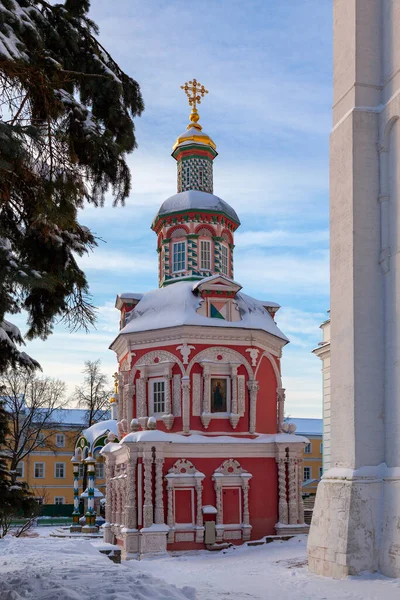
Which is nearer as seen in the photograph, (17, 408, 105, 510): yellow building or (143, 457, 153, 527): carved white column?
(143, 457, 153, 527): carved white column

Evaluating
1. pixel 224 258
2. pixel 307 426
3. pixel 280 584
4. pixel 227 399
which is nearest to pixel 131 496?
pixel 227 399

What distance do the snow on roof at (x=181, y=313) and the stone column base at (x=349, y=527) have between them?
516 inches

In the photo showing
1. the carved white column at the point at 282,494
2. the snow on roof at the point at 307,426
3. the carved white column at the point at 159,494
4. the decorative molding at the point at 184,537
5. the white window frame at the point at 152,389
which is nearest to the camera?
the carved white column at the point at 159,494

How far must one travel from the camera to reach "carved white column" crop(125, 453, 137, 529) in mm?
23594

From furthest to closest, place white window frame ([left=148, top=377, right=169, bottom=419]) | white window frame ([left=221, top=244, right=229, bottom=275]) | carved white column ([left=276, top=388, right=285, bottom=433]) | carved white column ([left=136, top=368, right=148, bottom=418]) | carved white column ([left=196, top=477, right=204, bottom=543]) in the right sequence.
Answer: white window frame ([left=221, top=244, right=229, bottom=275]), carved white column ([left=276, top=388, right=285, bottom=433]), carved white column ([left=136, top=368, right=148, bottom=418]), white window frame ([left=148, top=377, right=169, bottom=419]), carved white column ([left=196, top=477, right=204, bottom=543])

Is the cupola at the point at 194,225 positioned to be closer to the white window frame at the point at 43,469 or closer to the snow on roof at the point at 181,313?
the snow on roof at the point at 181,313

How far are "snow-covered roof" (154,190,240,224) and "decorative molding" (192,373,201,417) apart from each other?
7495mm

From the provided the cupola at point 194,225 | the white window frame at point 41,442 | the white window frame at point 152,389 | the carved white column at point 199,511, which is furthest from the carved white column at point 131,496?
the white window frame at point 41,442

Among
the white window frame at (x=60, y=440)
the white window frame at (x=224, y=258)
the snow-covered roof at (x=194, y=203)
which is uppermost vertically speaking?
the snow-covered roof at (x=194, y=203)

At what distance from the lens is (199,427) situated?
992 inches

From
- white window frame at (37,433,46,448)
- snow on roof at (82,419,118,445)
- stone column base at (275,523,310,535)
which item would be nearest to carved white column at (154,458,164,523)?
stone column base at (275,523,310,535)

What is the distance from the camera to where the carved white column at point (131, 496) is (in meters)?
23.6

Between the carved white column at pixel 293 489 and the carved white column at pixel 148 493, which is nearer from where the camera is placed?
the carved white column at pixel 148 493

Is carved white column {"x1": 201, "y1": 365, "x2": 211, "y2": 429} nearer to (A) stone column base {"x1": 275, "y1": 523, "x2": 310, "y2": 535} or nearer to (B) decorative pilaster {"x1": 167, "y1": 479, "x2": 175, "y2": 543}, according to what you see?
(B) decorative pilaster {"x1": 167, "y1": 479, "x2": 175, "y2": 543}
